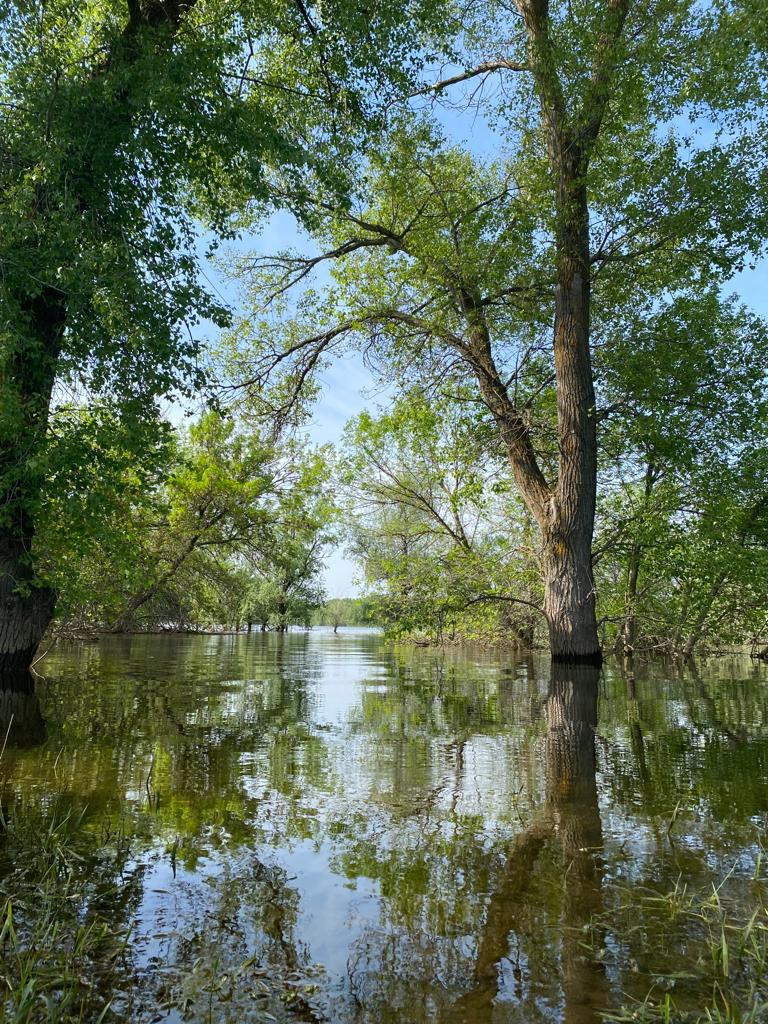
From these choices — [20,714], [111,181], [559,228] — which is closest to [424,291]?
[559,228]

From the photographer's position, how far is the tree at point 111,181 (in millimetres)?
8641

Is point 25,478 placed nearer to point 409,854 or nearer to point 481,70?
point 409,854

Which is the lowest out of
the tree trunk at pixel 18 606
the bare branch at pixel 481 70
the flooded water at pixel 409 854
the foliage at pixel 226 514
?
the flooded water at pixel 409 854

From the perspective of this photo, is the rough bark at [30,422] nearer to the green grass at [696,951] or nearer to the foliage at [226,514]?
the green grass at [696,951]

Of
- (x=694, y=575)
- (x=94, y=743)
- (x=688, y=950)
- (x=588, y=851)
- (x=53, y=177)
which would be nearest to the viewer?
(x=688, y=950)

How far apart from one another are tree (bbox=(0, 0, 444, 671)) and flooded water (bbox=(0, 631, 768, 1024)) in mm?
3645

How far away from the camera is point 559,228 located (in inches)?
515

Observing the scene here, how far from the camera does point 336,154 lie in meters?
11.5

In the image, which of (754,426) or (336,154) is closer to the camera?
Result: (336,154)

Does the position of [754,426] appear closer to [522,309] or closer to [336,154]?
[522,309]

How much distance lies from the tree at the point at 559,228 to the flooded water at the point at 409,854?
25.5 feet

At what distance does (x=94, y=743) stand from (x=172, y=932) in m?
3.91

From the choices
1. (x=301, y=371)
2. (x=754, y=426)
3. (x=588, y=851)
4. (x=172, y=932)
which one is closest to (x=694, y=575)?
(x=754, y=426)

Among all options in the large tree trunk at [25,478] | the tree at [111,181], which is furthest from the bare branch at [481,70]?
the large tree trunk at [25,478]
